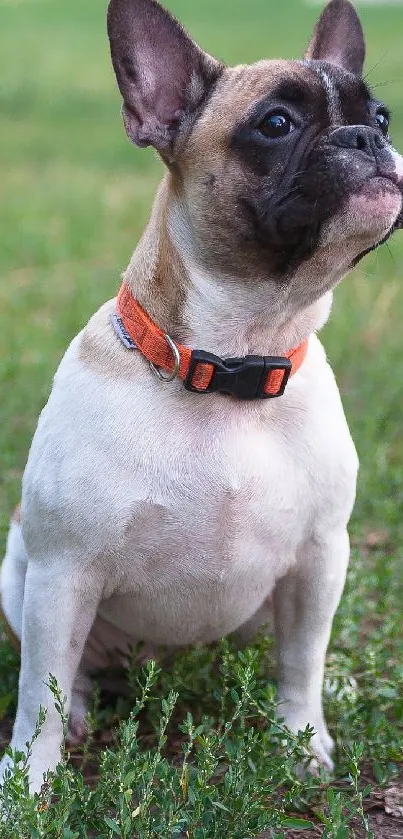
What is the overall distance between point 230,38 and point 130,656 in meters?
14.5

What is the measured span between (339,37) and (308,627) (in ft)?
5.44

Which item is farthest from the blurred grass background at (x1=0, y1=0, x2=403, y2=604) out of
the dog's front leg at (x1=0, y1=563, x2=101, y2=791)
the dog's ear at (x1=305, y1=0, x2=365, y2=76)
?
the dog's front leg at (x1=0, y1=563, x2=101, y2=791)

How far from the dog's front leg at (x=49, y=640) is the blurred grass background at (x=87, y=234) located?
138 cm

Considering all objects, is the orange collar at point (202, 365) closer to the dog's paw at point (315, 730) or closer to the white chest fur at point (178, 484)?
the white chest fur at point (178, 484)

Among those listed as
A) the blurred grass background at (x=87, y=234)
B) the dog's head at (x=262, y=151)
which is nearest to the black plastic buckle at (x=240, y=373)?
the dog's head at (x=262, y=151)

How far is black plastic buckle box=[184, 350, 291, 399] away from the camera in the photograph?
310cm

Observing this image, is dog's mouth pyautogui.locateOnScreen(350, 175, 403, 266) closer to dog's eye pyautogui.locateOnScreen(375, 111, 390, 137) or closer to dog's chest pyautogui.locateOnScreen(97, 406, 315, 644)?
dog's eye pyautogui.locateOnScreen(375, 111, 390, 137)

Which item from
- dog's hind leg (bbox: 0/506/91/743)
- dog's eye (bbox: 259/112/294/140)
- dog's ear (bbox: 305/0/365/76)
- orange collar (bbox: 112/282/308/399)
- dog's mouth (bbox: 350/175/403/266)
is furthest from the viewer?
dog's hind leg (bbox: 0/506/91/743)

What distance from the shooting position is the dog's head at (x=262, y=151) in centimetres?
291

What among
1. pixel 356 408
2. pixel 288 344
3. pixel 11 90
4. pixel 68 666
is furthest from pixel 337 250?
pixel 11 90

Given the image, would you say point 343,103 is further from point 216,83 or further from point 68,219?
point 68,219

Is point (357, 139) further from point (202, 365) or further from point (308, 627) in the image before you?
point (308, 627)

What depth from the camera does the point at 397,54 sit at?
51.6ft

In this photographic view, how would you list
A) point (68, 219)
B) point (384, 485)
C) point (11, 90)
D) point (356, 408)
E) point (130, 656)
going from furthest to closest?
Result: point (11, 90), point (68, 219), point (356, 408), point (384, 485), point (130, 656)
